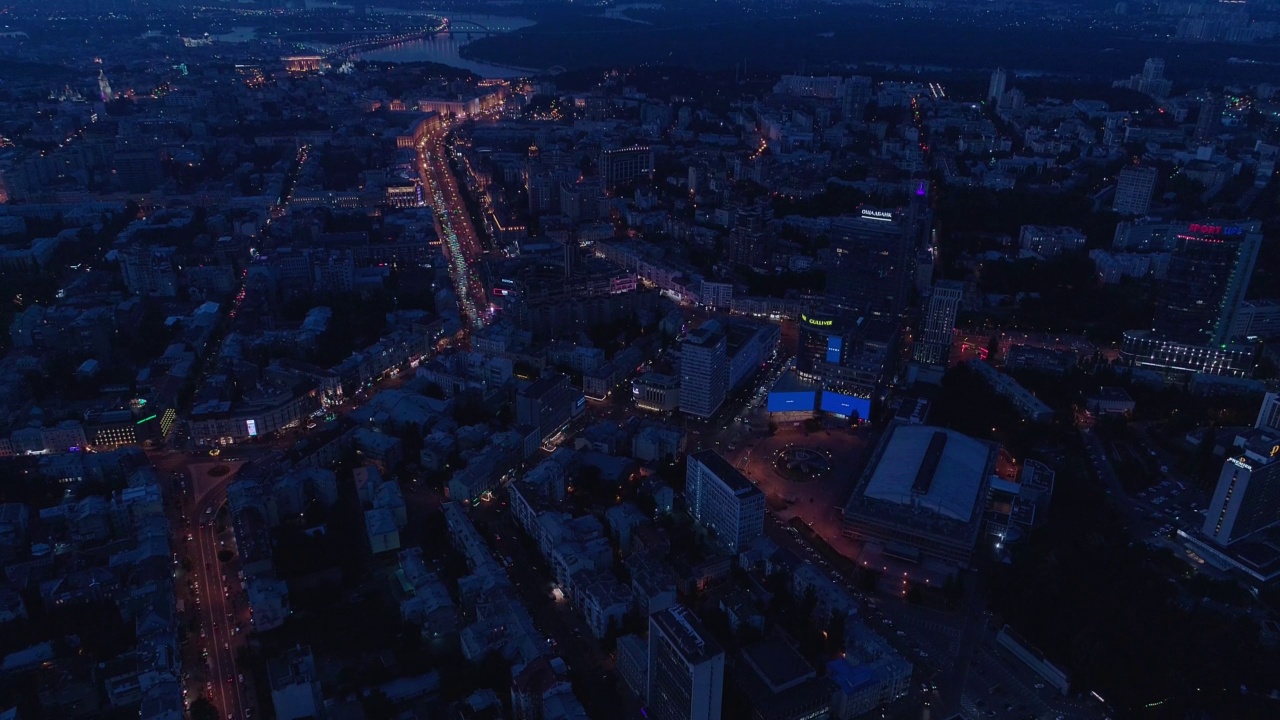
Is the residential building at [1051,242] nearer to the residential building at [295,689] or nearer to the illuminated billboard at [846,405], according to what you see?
the illuminated billboard at [846,405]

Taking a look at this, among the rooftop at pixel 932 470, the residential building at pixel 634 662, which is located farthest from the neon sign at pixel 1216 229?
the residential building at pixel 634 662

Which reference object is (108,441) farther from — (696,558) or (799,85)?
(799,85)

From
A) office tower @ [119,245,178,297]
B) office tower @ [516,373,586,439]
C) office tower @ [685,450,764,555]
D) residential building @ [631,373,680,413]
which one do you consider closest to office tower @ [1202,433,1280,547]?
office tower @ [685,450,764,555]

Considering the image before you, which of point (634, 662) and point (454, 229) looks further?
point (454, 229)

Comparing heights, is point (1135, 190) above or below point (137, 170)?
above

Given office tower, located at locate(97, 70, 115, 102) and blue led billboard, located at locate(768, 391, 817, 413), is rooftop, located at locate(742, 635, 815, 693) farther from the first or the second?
office tower, located at locate(97, 70, 115, 102)

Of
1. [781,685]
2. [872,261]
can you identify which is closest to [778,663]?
[781,685]

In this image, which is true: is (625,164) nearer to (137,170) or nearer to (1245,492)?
(137,170)
